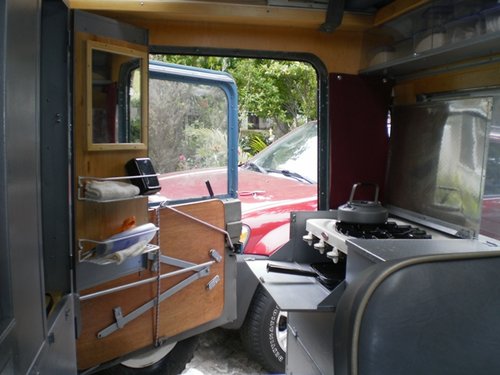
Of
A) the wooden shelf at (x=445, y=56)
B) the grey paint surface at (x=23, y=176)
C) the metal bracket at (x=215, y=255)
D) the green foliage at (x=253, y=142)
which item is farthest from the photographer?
the green foliage at (x=253, y=142)

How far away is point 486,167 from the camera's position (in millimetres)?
2281

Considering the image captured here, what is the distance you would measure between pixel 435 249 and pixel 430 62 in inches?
45.4

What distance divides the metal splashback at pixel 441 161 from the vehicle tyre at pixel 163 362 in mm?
1697

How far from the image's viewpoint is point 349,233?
8.05 feet

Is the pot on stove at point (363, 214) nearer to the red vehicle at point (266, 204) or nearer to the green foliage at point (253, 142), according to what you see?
the red vehicle at point (266, 204)

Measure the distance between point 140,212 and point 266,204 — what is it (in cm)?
163

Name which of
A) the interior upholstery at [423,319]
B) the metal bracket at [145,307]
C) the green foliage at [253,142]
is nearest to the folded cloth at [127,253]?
the metal bracket at [145,307]

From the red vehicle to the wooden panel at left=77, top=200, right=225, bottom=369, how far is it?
0.32 metres

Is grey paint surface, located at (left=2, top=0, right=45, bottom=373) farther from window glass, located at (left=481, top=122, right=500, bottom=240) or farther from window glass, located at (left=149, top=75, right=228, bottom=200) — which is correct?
window glass, located at (left=149, top=75, right=228, bottom=200)

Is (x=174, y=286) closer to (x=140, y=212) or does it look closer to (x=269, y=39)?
(x=140, y=212)

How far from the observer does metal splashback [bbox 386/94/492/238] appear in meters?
2.35

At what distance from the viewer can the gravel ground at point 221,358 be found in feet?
11.3

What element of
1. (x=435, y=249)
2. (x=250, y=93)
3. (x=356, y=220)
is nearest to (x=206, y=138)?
(x=356, y=220)

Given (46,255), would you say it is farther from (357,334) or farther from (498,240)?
(498,240)
